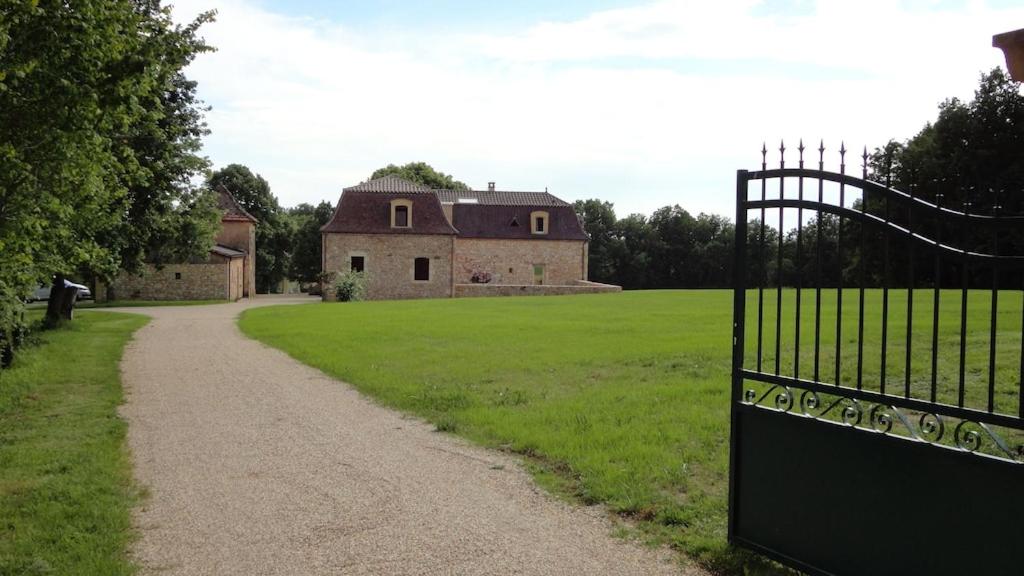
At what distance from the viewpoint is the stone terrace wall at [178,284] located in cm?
4041

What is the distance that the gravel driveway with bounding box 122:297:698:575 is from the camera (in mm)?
4656

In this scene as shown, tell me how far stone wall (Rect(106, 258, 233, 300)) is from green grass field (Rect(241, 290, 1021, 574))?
20676 mm

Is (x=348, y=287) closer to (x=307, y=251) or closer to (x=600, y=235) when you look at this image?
(x=307, y=251)

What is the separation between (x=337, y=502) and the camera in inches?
228

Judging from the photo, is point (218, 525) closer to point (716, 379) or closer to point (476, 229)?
point (716, 379)

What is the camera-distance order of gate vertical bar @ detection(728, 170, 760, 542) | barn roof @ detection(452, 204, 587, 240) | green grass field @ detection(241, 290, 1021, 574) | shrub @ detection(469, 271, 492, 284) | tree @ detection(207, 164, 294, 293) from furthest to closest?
1. tree @ detection(207, 164, 294, 293)
2. barn roof @ detection(452, 204, 587, 240)
3. shrub @ detection(469, 271, 492, 284)
4. green grass field @ detection(241, 290, 1021, 574)
5. gate vertical bar @ detection(728, 170, 760, 542)

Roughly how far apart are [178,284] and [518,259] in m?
18.2

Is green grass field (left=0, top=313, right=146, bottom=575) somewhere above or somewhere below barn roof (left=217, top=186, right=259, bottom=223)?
below

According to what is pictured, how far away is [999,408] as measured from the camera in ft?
24.9

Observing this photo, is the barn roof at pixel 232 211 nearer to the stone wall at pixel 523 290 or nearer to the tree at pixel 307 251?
the tree at pixel 307 251

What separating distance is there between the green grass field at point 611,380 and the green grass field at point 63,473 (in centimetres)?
303

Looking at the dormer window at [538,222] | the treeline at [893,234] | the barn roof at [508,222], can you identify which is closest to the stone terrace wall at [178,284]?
the barn roof at [508,222]

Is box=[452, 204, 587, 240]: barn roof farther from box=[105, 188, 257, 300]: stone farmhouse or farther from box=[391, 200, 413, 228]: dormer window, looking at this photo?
box=[105, 188, 257, 300]: stone farmhouse

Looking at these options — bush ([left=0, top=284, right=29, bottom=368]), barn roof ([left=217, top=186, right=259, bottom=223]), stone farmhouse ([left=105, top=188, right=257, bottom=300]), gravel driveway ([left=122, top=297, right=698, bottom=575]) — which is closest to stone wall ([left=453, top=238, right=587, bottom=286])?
stone farmhouse ([left=105, top=188, right=257, bottom=300])
